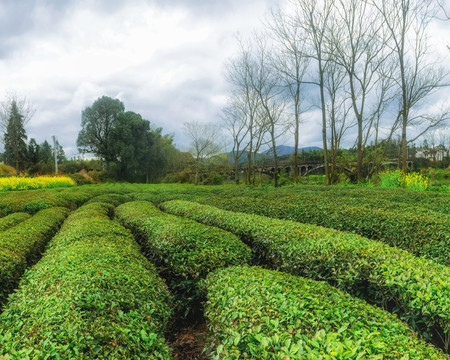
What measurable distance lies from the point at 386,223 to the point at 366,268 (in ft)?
8.39

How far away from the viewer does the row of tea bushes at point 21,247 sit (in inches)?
166

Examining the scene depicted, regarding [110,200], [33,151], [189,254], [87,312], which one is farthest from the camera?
[33,151]

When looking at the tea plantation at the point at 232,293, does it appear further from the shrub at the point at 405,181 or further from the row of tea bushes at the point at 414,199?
the shrub at the point at 405,181

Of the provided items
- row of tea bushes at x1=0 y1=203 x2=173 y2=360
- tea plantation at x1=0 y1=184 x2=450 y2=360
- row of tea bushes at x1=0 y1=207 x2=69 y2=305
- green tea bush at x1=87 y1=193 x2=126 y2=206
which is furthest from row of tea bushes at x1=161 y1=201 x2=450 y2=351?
green tea bush at x1=87 y1=193 x2=126 y2=206

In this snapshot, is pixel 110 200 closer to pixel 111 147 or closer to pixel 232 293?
pixel 232 293

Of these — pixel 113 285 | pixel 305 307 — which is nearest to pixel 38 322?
pixel 113 285

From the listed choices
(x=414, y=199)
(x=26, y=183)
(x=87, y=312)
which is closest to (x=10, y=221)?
(x=87, y=312)

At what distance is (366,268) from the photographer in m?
3.87

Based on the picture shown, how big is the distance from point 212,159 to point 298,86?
20871mm

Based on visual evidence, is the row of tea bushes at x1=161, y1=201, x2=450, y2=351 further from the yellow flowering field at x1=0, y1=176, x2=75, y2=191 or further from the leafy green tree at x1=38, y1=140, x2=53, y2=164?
the leafy green tree at x1=38, y1=140, x2=53, y2=164

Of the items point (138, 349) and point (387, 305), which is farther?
point (387, 305)

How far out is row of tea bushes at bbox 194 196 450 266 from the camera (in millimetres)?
5117

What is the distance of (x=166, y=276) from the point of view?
4789 mm

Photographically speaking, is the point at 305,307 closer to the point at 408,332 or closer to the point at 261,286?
the point at 261,286
